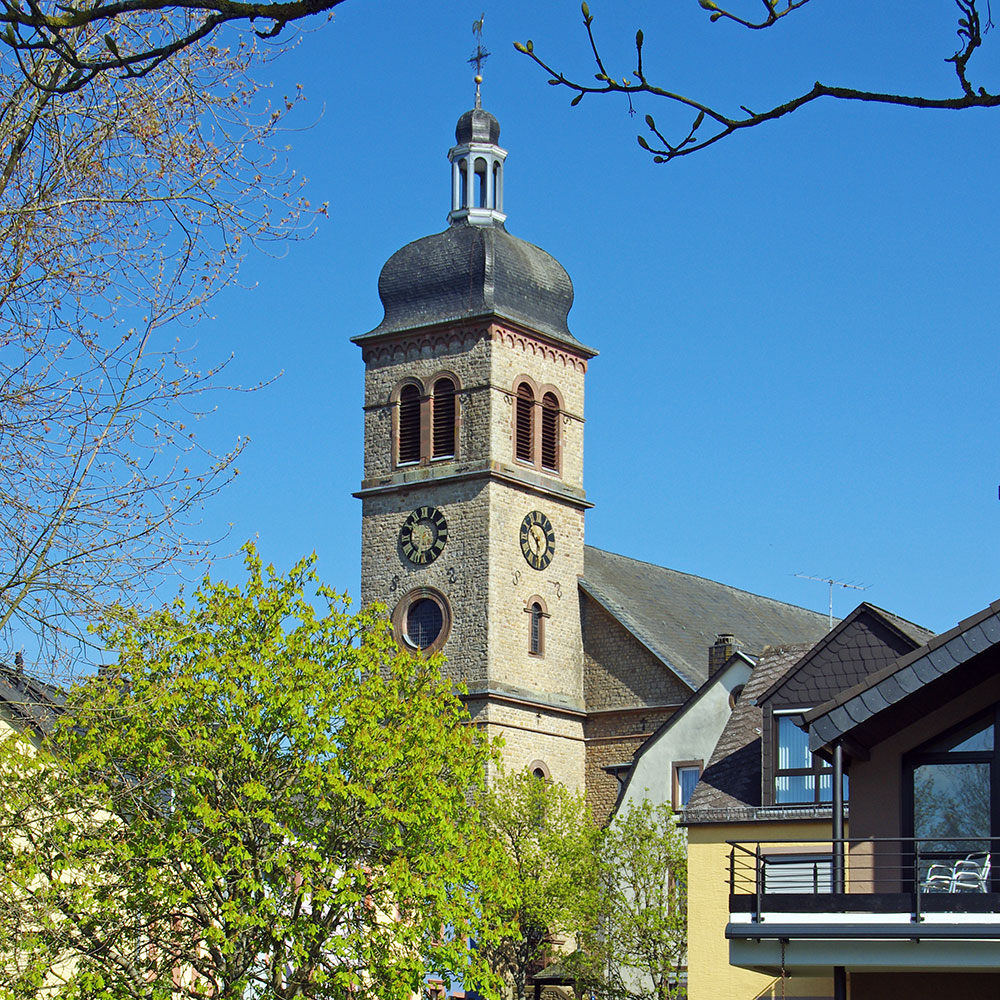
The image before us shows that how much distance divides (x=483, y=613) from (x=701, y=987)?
77.9 ft

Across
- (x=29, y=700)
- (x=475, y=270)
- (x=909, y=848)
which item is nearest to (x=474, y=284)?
(x=475, y=270)

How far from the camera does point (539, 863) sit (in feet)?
141

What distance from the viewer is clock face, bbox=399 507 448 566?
5128cm

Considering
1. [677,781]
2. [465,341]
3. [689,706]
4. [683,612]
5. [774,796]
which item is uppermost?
[465,341]

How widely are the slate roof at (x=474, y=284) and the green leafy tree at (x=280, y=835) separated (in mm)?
23655

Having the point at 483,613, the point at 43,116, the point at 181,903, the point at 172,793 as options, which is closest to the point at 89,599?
the point at 43,116

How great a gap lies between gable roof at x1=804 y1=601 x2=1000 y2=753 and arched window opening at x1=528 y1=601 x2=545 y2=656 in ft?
108

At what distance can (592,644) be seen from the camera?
52781mm

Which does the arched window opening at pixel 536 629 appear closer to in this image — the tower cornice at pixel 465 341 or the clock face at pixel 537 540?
the clock face at pixel 537 540

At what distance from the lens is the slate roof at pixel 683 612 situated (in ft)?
172

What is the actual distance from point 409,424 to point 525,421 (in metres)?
3.25

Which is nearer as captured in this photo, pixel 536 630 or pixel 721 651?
pixel 721 651

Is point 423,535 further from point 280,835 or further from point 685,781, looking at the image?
point 280,835

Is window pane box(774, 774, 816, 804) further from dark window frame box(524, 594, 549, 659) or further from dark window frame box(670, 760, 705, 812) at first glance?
dark window frame box(524, 594, 549, 659)
